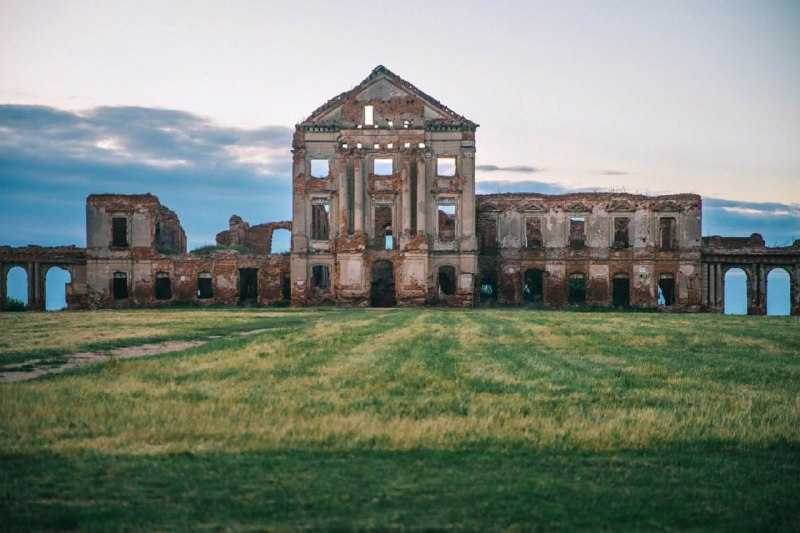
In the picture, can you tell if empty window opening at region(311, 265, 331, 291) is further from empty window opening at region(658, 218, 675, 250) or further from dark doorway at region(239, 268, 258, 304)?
empty window opening at region(658, 218, 675, 250)

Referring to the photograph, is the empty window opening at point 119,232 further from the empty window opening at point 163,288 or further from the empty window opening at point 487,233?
the empty window opening at point 487,233

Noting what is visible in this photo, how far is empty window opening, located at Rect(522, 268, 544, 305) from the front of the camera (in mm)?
47500

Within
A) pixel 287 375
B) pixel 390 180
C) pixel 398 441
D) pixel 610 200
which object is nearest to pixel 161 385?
pixel 287 375

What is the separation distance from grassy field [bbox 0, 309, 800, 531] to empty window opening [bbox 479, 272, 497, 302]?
34.0 m

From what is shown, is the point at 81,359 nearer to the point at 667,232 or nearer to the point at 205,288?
the point at 205,288

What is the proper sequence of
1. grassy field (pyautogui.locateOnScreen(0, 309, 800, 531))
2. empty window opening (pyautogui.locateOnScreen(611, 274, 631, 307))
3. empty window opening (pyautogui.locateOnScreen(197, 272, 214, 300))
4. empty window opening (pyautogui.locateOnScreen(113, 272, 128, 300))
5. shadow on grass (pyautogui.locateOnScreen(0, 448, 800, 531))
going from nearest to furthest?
shadow on grass (pyautogui.locateOnScreen(0, 448, 800, 531)) < grassy field (pyautogui.locateOnScreen(0, 309, 800, 531)) < empty window opening (pyautogui.locateOnScreen(113, 272, 128, 300)) < empty window opening (pyautogui.locateOnScreen(611, 274, 631, 307)) < empty window opening (pyautogui.locateOnScreen(197, 272, 214, 300))

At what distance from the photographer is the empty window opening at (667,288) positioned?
46.5m

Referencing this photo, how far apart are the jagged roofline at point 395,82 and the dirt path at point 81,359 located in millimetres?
27669

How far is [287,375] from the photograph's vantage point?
10.9 meters

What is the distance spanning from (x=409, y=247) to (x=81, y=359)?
97.3 ft

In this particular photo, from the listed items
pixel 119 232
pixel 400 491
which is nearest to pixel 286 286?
pixel 119 232

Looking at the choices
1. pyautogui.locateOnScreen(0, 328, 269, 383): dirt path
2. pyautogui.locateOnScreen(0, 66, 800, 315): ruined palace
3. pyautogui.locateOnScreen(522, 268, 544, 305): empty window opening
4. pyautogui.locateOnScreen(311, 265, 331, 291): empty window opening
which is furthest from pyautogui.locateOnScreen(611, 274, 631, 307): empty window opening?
pyautogui.locateOnScreen(0, 328, 269, 383): dirt path

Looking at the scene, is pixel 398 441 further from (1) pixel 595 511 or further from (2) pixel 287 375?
(2) pixel 287 375

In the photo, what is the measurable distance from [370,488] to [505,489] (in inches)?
40.0
